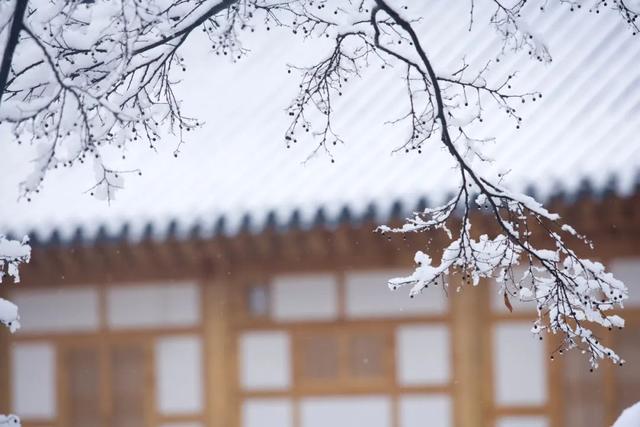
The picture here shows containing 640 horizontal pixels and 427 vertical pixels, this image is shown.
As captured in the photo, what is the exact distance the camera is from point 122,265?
6.31 meters

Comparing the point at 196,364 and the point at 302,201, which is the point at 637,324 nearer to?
the point at 302,201

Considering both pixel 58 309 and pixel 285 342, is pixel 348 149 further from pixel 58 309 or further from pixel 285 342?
pixel 58 309

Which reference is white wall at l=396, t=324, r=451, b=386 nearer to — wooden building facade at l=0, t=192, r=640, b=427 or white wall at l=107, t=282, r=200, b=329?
wooden building facade at l=0, t=192, r=640, b=427

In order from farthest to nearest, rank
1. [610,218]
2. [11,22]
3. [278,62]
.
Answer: [278,62], [610,218], [11,22]

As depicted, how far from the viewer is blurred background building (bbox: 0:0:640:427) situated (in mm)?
5812

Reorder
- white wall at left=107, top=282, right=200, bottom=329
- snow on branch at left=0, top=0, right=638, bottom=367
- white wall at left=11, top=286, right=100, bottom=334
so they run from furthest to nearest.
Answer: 1. white wall at left=11, top=286, right=100, bottom=334
2. white wall at left=107, top=282, right=200, bottom=329
3. snow on branch at left=0, top=0, right=638, bottom=367

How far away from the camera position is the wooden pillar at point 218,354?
255 inches

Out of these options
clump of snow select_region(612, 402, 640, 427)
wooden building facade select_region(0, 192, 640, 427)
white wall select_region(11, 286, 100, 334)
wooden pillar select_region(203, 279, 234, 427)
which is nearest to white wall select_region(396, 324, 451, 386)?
wooden building facade select_region(0, 192, 640, 427)

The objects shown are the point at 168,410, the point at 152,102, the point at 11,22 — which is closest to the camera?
the point at 11,22

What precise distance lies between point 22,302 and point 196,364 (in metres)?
1.70

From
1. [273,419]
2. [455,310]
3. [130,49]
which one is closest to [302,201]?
[455,310]

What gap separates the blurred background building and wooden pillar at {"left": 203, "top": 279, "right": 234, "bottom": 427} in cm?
1

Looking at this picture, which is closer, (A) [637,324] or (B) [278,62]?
(A) [637,324]

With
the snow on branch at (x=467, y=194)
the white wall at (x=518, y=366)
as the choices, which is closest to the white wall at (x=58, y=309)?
the white wall at (x=518, y=366)
